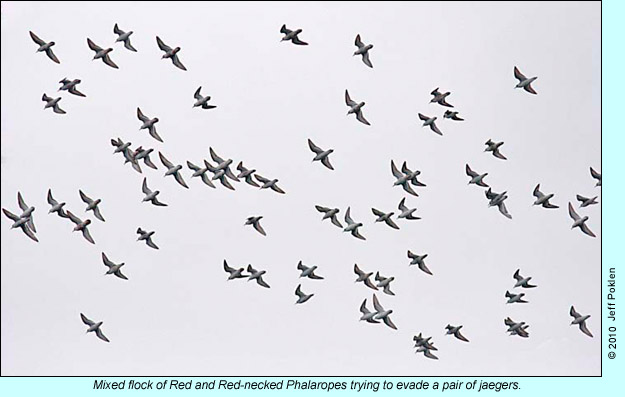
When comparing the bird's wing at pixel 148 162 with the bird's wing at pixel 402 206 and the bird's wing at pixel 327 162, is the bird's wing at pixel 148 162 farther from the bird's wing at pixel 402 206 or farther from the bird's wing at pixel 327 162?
the bird's wing at pixel 402 206

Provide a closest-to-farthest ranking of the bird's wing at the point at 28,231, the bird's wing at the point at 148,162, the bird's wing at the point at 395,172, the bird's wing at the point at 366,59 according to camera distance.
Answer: the bird's wing at the point at 28,231
the bird's wing at the point at 366,59
the bird's wing at the point at 148,162
the bird's wing at the point at 395,172

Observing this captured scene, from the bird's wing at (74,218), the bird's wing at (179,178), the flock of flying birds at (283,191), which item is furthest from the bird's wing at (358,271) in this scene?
the bird's wing at (74,218)

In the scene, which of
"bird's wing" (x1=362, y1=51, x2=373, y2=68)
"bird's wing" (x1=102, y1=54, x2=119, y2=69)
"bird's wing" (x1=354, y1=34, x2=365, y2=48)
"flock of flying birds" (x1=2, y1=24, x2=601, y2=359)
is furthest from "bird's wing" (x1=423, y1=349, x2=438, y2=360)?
"bird's wing" (x1=102, y1=54, x2=119, y2=69)

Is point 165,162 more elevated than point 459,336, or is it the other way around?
point 165,162

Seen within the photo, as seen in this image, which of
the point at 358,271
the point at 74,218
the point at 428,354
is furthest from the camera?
the point at 358,271

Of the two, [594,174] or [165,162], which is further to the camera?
[165,162]

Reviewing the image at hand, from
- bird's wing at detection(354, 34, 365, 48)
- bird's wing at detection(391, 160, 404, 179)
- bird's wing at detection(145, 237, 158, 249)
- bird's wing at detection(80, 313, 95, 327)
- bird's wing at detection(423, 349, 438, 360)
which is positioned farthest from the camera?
bird's wing at detection(145, 237, 158, 249)

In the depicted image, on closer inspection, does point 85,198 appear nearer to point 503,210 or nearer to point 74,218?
point 74,218

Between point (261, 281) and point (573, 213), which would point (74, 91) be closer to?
point (261, 281)

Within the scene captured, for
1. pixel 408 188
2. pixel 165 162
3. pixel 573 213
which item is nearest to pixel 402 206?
pixel 408 188

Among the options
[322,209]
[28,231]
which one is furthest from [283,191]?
[28,231]

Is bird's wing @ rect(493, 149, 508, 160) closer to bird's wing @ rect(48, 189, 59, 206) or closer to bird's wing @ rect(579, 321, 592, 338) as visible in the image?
bird's wing @ rect(579, 321, 592, 338)

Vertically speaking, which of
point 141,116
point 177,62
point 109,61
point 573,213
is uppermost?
point 109,61

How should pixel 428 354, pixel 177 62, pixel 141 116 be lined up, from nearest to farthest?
1. pixel 177 62
2. pixel 141 116
3. pixel 428 354
